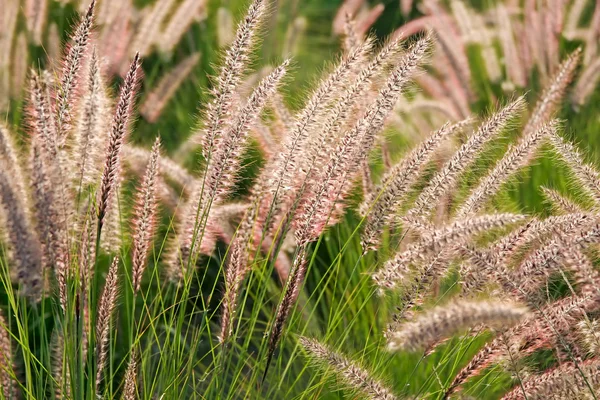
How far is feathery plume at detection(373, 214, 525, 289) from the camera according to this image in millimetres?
1860

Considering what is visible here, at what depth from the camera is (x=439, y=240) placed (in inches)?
73.2

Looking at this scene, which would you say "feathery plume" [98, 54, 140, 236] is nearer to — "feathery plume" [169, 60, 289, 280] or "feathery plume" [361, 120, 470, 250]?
"feathery plume" [169, 60, 289, 280]

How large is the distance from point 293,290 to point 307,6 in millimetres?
4962

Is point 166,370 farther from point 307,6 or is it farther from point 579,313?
point 307,6

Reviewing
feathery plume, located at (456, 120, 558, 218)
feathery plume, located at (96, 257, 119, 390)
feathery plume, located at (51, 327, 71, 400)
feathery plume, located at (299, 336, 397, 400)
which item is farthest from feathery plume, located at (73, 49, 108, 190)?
feathery plume, located at (456, 120, 558, 218)

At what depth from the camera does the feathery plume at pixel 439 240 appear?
186cm

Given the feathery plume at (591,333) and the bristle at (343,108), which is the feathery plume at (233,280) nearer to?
the bristle at (343,108)

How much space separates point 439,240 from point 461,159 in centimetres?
35

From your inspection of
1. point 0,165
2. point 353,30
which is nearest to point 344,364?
point 0,165

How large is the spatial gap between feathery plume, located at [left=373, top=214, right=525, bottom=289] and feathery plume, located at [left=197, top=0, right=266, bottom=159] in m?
0.47

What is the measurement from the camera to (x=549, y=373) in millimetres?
1987

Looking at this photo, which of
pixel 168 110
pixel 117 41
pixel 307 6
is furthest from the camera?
pixel 307 6

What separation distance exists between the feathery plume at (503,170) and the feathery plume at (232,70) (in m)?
0.58

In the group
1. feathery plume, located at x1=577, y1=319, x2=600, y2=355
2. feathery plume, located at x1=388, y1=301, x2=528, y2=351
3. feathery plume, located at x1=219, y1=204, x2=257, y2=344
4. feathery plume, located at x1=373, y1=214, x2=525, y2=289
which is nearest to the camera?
feathery plume, located at x1=388, y1=301, x2=528, y2=351
